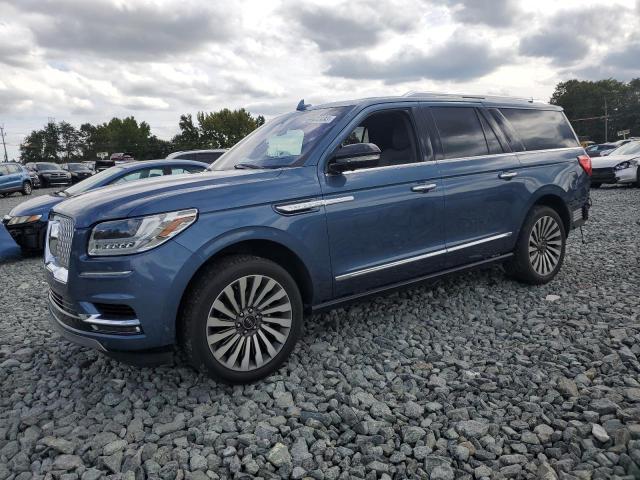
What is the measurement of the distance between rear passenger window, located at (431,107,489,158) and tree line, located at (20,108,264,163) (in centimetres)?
8150

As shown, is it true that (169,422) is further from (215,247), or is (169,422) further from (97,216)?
(97,216)

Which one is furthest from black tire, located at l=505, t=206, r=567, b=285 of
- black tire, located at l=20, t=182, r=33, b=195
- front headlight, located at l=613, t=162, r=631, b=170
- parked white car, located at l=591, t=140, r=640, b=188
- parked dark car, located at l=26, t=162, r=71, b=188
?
parked dark car, located at l=26, t=162, r=71, b=188

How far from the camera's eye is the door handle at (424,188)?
156 inches

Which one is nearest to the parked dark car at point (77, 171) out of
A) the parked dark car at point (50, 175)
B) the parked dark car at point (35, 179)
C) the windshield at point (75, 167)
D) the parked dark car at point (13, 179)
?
the windshield at point (75, 167)

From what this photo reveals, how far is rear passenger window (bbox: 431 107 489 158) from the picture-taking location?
14.1 feet

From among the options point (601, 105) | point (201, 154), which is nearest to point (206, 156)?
point (201, 154)

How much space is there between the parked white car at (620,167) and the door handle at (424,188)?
43.0 ft

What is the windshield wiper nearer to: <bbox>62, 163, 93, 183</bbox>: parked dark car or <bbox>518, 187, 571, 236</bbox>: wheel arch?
<bbox>518, 187, 571, 236</bbox>: wheel arch

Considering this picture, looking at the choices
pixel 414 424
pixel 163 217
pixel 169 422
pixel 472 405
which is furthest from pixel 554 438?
pixel 163 217

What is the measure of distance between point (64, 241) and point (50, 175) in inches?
1141

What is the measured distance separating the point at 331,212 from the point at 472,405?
5.05 feet

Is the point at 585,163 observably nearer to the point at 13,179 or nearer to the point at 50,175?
the point at 13,179

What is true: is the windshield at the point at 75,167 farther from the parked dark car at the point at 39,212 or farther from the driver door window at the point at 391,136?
the driver door window at the point at 391,136

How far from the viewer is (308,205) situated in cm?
337
